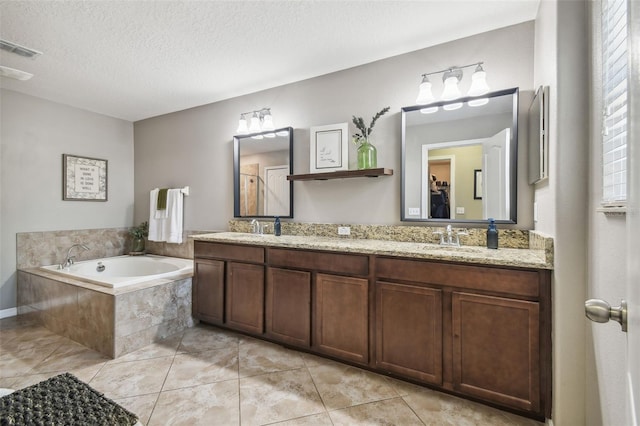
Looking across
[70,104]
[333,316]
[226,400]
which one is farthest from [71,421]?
[70,104]

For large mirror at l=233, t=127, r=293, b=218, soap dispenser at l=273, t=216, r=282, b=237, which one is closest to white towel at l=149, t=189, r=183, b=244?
large mirror at l=233, t=127, r=293, b=218

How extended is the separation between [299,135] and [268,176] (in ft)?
1.79

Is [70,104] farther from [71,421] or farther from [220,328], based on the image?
[71,421]

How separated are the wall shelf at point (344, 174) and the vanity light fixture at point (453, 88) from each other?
57cm

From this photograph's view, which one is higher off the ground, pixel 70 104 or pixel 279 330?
pixel 70 104

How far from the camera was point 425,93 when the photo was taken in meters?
2.24

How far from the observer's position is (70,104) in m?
3.61

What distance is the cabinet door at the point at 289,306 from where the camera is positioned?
2.28 meters

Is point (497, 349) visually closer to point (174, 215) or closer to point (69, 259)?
point (174, 215)

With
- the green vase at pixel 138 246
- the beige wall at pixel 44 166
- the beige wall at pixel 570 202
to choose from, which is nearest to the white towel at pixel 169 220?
the green vase at pixel 138 246

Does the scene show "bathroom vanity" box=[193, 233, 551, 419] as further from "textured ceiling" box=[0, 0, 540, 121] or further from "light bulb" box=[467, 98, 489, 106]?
"textured ceiling" box=[0, 0, 540, 121]

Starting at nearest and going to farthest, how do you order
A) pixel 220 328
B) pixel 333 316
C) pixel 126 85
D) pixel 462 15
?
pixel 462 15, pixel 333 316, pixel 220 328, pixel 126 85

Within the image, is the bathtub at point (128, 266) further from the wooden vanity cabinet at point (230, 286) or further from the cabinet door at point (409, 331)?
the cabinet door at point (409, 331)

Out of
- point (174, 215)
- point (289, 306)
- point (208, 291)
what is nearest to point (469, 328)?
point (289, 306)
